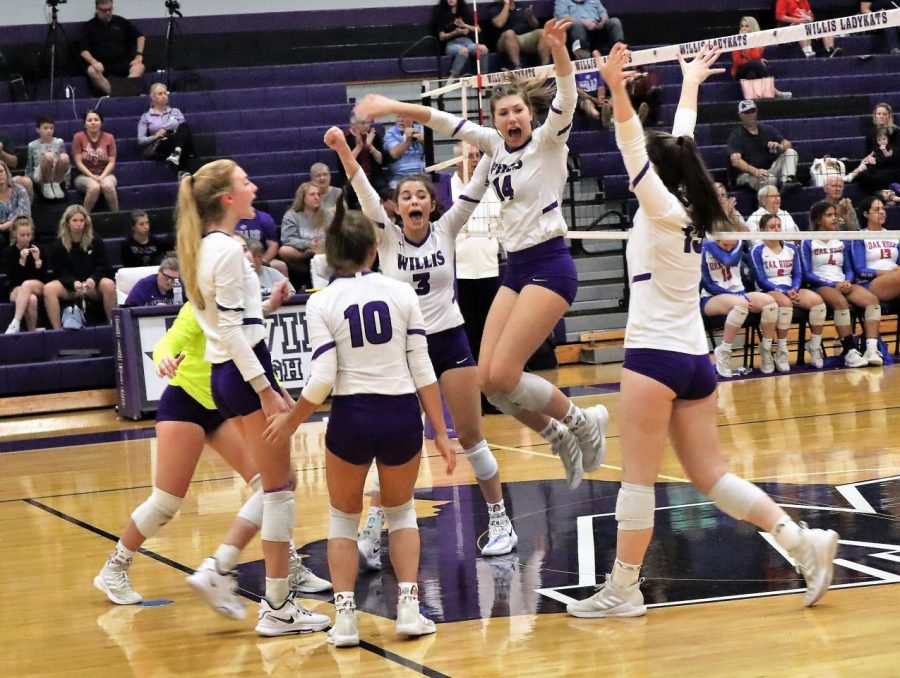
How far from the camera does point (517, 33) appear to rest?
1638 centimetres

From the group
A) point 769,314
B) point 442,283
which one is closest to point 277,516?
point 442,283

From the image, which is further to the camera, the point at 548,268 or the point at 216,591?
the point at 548,268

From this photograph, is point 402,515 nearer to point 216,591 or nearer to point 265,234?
point 216,591

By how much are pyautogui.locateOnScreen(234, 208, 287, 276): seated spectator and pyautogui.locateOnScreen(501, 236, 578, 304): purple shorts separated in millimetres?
6790

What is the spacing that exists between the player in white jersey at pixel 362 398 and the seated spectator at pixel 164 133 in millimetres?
10167

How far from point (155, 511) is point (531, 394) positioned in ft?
5.72

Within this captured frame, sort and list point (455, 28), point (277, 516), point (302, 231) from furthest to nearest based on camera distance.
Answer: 1. point (455, 28)
2. point (302, 231)
3. point (277, 516)

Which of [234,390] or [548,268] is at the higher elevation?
[548,268]

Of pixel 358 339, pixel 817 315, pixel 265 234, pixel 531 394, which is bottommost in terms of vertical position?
pixel 531 394

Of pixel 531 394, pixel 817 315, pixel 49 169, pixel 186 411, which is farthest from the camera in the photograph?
pixel 49 169

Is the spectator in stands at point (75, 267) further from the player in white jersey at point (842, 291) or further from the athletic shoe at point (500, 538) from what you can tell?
the athletic shoe at point (500, 538)

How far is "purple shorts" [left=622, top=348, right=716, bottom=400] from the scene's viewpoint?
447 cm

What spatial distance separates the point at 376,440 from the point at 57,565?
7.71 feet

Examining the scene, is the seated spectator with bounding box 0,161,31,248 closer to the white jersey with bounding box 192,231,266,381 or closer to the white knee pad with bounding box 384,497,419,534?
the white jersey with bounding box 192,231,266,381
